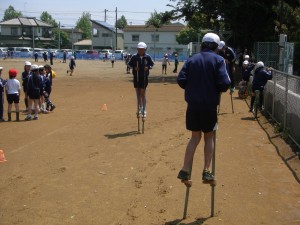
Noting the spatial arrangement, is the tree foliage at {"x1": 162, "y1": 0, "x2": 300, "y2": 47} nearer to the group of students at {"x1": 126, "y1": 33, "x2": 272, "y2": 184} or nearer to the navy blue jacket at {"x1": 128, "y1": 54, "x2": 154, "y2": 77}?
the navy blue jacket at {"x1": 128, "y1": 54, "x2": 154, "y2": 77}

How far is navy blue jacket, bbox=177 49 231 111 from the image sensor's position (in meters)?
5.09

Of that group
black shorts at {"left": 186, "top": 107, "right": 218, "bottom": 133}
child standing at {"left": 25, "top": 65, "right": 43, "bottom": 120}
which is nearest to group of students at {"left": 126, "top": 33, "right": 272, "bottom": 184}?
Result: black shorts at {"left": 186, "top": 107, "right": 218, "bottom": 133}

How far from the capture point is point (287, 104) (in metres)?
10.2

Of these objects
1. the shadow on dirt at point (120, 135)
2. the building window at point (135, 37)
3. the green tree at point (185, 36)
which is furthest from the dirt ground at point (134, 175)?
the building window at point (135, 37)

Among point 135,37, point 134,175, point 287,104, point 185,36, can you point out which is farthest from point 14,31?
point 134,175

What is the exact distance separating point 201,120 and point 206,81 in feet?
1.55

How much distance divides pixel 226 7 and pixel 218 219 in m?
25.5

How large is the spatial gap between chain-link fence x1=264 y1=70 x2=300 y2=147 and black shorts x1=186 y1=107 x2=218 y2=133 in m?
4.29

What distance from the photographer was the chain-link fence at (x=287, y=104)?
9298mm

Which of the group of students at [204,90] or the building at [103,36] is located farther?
the building at [103,36]

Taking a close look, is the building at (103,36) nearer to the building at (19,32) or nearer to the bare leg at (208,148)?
the building at (19,32)

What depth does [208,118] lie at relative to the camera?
5156 millimetres

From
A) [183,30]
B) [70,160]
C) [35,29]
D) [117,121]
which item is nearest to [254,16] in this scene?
[117,121]

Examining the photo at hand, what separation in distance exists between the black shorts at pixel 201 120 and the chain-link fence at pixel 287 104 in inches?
169
